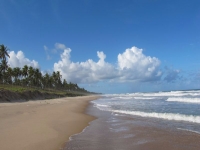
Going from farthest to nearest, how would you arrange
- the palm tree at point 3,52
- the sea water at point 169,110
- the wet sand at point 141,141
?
the palm tree at point 3,52 → the sea water at point 169,110 → the wet sand at point 141,141

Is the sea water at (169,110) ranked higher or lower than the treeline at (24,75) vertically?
lower

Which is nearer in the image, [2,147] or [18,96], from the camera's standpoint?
[2,147]

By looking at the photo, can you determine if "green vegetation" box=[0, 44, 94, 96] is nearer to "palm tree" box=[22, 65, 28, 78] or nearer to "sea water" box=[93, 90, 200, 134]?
"palm tree" box=[22, 65, 28, 78]

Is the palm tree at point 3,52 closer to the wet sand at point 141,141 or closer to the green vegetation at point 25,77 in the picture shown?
the green vegetation at point 25,77

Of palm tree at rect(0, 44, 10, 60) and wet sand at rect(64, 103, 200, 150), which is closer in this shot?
wet sand at rect(64, 103, 200, 150)

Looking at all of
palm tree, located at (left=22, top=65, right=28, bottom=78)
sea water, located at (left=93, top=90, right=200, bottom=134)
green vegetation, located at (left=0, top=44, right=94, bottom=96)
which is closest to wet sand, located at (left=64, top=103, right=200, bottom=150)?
sea water, located at (left=93, top=90, right=200, bottom=134)

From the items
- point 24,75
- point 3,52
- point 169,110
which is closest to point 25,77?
point 24,75

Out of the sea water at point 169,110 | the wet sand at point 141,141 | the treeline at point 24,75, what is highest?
the treeline at point 24,75

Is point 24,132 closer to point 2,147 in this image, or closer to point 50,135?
point 50,135

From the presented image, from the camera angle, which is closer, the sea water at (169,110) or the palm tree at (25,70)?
the sea water at (169,110)

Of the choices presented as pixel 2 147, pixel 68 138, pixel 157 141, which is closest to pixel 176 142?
pixel 157 141

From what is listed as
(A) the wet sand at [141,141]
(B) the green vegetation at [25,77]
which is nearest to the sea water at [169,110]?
(A) the wet sand at [141,141]

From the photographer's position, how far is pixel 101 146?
5.98 m

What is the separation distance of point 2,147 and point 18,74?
86.5 metres
